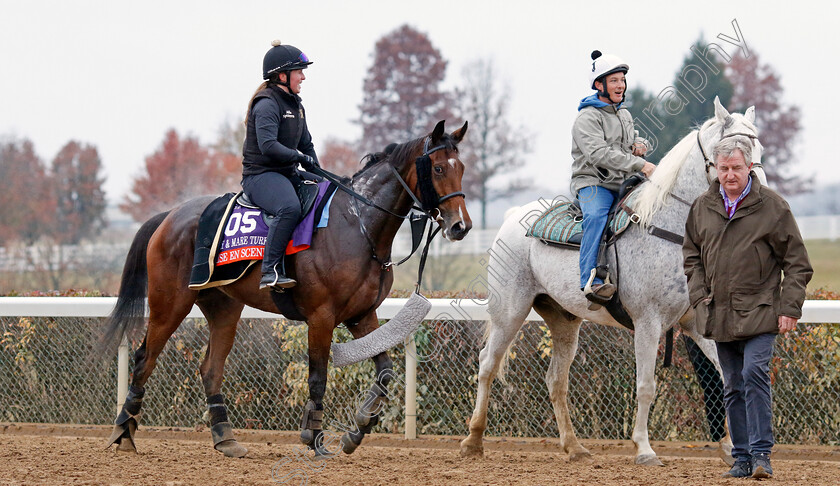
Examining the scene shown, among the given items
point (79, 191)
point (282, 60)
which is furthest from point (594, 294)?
point (79, 191)

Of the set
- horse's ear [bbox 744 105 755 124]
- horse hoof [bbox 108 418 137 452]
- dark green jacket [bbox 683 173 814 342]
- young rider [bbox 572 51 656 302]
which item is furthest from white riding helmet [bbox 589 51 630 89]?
horse hoof [bbox 108 418 137 452]

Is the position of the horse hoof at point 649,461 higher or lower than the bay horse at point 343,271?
lower

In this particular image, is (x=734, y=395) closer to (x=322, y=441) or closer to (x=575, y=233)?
(x=575, y=233)

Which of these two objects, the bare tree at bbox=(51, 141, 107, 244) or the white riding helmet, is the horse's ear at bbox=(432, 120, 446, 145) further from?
the bare tree at bbox=(51, 141, 107, 244)

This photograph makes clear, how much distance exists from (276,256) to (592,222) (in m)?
2.06

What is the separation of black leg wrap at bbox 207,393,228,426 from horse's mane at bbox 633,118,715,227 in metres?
3.24

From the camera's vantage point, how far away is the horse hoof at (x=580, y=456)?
6633 mm

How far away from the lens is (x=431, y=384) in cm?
770

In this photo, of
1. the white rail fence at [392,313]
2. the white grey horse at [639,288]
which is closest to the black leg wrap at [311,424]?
the white grey horse at [639,288]

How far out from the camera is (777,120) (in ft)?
116

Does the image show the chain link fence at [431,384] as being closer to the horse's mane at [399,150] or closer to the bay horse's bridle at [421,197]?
the bay horse's bridle at [421,197]

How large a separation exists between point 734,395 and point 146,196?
2960 cm

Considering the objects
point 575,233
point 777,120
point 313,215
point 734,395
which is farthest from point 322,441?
point 777,120

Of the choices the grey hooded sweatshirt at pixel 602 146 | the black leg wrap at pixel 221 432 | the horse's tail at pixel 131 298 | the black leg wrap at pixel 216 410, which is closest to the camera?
the grey hooded sweatshirt at pixel 602 146
